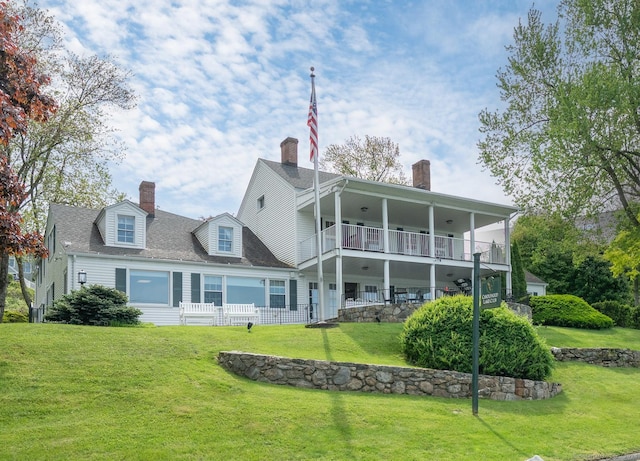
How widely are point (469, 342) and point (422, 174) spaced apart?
706 inches

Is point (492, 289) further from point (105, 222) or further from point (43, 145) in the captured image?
point (43, 145)

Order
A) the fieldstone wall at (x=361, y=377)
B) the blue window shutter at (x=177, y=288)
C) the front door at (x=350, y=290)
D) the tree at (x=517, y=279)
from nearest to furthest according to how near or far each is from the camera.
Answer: the fieldstone wall at (x=361, y=377) → the blue window shutter at (x=177, y=288) → the front door at (x=350, y=290) → the tree at (x=517, y=279)

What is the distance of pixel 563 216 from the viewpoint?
23.6m

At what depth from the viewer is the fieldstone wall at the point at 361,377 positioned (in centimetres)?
1241

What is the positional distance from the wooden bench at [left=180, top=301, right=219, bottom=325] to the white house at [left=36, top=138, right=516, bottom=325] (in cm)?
93

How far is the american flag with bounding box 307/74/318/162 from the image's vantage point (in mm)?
19047

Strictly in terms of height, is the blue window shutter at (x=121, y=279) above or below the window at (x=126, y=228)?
below

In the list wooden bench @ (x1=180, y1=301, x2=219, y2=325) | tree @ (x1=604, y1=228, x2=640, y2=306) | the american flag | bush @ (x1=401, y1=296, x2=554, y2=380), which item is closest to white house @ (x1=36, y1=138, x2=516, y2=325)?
wooden bench @ (x1=180, y1=301, x2=219, y2=325)

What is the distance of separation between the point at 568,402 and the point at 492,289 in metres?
3.68

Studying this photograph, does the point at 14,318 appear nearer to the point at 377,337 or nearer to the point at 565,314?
the point at 377,337

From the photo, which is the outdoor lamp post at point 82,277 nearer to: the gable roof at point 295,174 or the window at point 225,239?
the window at point 225,239

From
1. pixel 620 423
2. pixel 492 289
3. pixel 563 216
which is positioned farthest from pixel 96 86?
pixel 620 423

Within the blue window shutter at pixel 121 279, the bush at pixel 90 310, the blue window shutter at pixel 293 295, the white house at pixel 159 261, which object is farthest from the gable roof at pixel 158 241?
the bush at pixel 90 310

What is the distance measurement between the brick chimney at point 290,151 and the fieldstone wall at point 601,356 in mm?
15414
